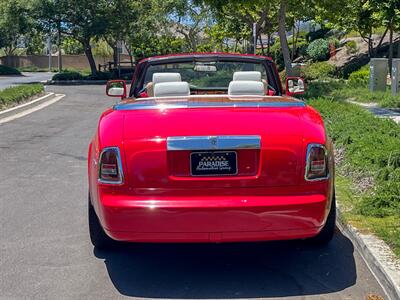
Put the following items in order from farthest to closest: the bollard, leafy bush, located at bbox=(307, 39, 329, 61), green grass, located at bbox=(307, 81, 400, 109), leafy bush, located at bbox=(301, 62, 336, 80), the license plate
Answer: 1. leafy bush, located at bbox=(307, 39, 329, 61)
2. leafy bush, located at bbox=(301, 62, 336, 80)
3. the bollard
4. green grass, located at bbox=(307, 81, 400, 109)
5. the license plate

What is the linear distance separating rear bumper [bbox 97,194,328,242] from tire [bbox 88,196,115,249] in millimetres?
765

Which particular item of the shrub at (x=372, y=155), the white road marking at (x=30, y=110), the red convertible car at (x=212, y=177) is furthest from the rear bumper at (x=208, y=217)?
→ the white road marking at (x=30, y=110)

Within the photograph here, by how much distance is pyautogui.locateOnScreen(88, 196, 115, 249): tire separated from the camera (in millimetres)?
5254

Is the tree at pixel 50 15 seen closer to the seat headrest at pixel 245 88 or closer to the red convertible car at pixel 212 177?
the seat headrest at pixel 245 88

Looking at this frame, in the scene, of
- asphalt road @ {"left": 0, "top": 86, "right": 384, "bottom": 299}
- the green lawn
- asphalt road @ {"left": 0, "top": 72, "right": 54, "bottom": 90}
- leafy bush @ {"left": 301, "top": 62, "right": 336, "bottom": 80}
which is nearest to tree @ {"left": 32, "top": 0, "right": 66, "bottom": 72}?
asphalt road @ {"left": 0, "top": 72, "right": 54, "bottom": 90}

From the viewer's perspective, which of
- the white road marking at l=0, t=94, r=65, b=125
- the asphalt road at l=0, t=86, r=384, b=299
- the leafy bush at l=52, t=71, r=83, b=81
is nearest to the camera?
the asphalt road at l=0, t=86, r=384, b=299

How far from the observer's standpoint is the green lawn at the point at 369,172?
5738mm

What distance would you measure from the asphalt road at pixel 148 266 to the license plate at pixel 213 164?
85 cm

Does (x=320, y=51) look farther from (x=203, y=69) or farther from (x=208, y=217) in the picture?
(x=208, y=217)

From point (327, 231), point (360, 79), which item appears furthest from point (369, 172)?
point (360, 79)

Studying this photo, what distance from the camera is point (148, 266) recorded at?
5.16 m

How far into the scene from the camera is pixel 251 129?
179 inches

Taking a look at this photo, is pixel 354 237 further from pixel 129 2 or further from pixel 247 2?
pixel 129 2

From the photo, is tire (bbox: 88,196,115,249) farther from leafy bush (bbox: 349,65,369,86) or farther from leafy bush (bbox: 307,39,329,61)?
leafy bush (bbox: 307,39,329,61)
